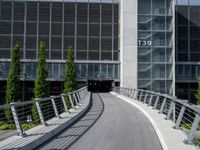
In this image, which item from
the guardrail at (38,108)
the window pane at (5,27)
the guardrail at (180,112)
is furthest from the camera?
the window pane at (5,27)

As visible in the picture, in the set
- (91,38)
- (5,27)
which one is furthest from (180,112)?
(5,27)

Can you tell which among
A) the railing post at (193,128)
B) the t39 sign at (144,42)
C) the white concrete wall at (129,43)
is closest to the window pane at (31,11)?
the white concrete wall at (129,43)

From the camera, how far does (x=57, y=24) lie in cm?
5666

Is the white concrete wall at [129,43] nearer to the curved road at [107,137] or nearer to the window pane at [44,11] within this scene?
the window pane at [44,11]

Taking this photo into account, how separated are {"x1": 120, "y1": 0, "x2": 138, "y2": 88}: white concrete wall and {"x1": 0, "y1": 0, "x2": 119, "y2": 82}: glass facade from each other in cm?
383

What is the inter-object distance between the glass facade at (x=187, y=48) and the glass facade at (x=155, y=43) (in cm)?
499

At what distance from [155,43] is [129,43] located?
12.3 ft

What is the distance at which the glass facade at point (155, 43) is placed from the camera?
2019 inches

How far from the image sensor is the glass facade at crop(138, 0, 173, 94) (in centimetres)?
5128

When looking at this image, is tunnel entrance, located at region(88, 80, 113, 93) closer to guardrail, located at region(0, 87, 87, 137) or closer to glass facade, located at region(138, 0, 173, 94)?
glass facade, located at region(138, 0, 173, 94)

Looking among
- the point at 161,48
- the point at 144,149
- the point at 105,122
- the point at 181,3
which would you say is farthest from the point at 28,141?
the point at 181,3

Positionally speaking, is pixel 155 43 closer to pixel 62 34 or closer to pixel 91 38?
pixel 91 38

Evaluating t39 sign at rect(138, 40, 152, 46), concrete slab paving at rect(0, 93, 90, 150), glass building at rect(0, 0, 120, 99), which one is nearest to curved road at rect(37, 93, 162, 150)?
concrete slab paving at rect(0, 93, 90, 150)

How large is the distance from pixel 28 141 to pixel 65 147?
3.01ft
